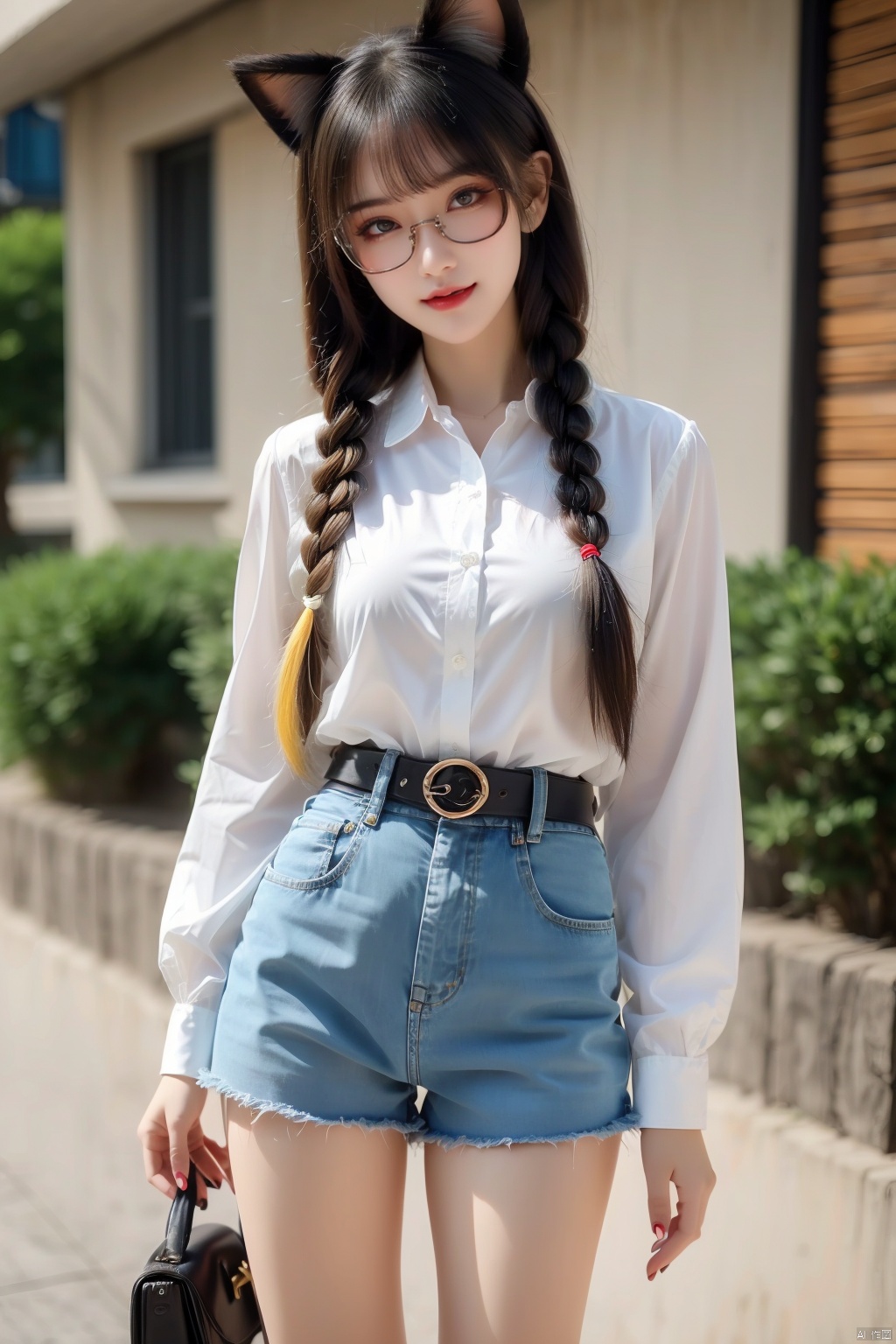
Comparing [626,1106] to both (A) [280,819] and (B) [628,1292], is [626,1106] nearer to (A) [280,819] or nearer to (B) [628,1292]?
(A) [280,819]

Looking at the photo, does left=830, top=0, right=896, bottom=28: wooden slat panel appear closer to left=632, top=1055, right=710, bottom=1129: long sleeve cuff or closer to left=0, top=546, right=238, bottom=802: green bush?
left=0, top=546, right=238, bottom=802: green bush

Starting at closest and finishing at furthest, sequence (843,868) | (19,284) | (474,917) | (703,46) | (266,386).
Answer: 1. (474,917)
2. (843,868)
3. (703,46)
4. (266,386)
5. (19,284)

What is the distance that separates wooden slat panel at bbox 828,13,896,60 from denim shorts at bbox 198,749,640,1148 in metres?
2.86

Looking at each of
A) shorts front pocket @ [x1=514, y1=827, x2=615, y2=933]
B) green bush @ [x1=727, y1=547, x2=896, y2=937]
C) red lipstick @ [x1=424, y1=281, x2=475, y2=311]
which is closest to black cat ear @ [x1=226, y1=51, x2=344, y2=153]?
red lipstick @ [x1=424, y1=281, x2=475, y2=311]

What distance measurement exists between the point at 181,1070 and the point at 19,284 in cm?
1130

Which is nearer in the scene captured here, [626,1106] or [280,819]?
[626,1106]

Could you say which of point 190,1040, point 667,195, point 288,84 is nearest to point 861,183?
point 667,195

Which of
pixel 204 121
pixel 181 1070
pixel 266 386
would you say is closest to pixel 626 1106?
pixel 181 1070

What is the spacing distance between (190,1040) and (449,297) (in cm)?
102

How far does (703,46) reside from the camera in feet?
13.9

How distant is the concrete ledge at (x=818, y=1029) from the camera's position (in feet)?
8.49

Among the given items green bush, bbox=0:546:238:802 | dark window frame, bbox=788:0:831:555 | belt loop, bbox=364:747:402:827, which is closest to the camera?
belt loop, bbox=364:747:402:827

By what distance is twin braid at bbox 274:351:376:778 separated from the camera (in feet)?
6.06

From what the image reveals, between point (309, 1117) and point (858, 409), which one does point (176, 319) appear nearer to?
point (858, 409)
